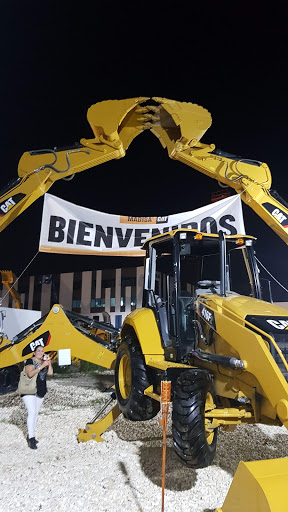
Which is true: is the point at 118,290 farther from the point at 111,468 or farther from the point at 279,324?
the point at 279,324

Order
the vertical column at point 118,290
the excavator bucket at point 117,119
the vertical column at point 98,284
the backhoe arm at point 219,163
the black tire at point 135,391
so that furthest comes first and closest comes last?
the vertical column at point 98,284 < the vertical column at point 118,290 < the excavator bucket at point 117,119 < the backhoe arm at point 219,163 < the black tire at point 135,391

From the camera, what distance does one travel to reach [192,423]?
352cm

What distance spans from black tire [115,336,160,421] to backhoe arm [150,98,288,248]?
2905 millimetres

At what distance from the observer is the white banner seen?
7.98 metres

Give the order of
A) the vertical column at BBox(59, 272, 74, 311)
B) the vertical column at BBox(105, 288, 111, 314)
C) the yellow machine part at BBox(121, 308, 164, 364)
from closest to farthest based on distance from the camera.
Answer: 1. the yellow machine part at BBox(121, 308, 164, 364)
2. the vertical column at BBox(105, 288, 111, 314)
3. the vertical column at BBox(59, 272, 74, 311)

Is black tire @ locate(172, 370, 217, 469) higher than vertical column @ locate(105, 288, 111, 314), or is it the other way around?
vertical column @ locate(105, 288, 111, 314)

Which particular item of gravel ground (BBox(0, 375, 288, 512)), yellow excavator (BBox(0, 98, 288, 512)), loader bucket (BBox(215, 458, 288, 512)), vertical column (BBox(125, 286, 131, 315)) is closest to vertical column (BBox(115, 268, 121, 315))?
vertical column (BBox(125, 286, 131, 315))

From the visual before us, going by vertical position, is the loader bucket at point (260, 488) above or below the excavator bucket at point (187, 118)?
below

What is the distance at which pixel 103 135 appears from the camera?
22.7 ft

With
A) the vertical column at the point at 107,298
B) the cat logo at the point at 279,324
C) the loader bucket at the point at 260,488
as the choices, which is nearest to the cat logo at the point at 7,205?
the cat logo at the point at 279,324

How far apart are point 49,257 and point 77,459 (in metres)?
18.1

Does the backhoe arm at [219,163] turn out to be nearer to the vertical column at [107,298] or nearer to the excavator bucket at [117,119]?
the excavator bucket at [117,119]

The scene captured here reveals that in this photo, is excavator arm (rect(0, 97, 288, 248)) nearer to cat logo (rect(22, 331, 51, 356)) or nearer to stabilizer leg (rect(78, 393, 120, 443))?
cat logo (rect(22, 331, 51, 356))

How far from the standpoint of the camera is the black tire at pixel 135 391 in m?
4.85
